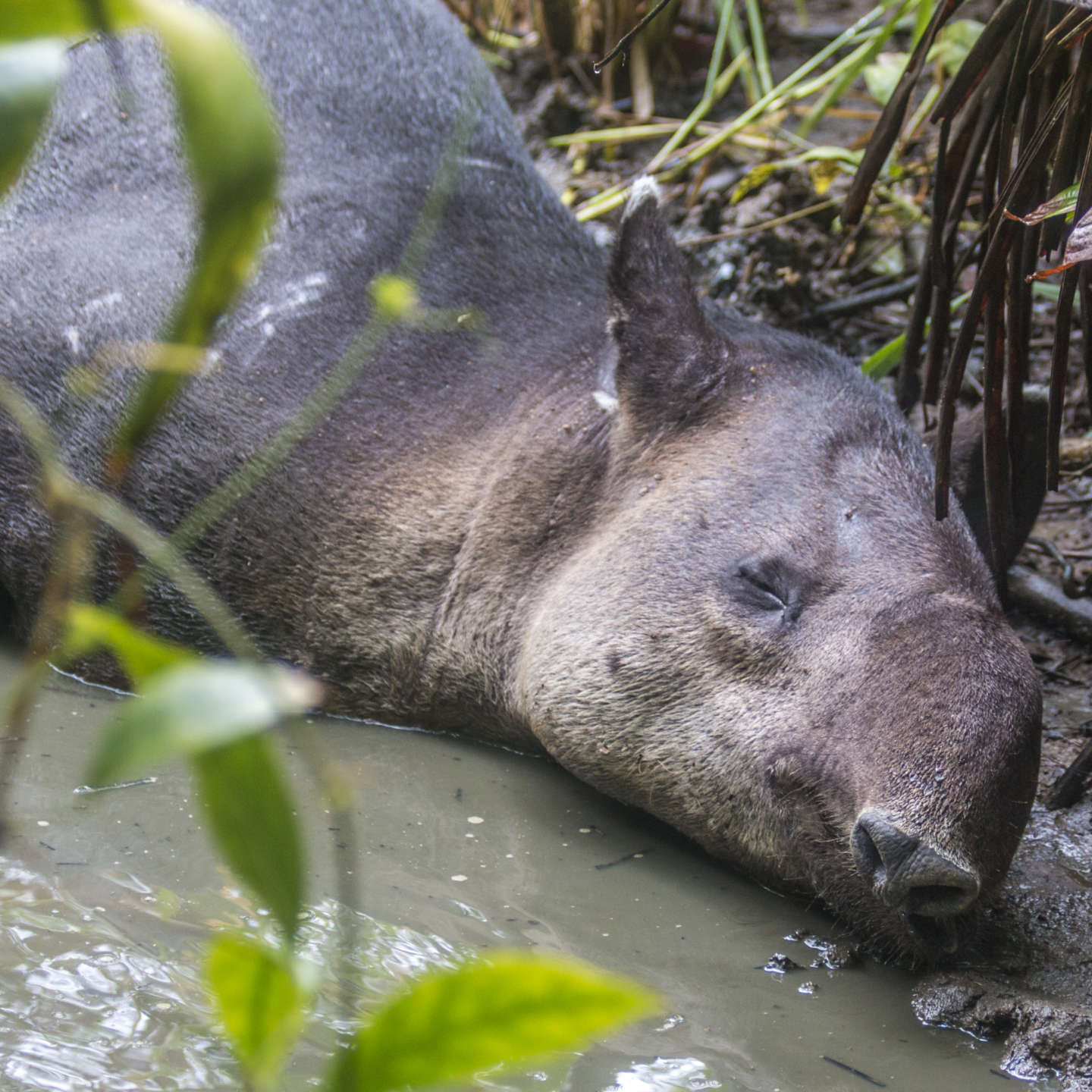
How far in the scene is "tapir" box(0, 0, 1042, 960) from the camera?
6.96 ft

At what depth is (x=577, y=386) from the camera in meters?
2.90

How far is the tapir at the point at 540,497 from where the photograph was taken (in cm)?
212

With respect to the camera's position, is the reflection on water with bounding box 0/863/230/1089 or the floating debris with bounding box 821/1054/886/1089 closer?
the reflection on water with bounding box 0/863/230/1089

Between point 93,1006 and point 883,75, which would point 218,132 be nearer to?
point 93,1006

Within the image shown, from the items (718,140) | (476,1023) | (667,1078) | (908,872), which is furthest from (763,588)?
(718,140)

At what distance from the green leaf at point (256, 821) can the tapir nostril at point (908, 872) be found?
170cm

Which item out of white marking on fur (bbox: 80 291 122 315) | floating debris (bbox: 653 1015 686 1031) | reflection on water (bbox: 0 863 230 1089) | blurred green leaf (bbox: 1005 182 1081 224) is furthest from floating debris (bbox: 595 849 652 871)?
white marking on fur (bbox: 80 291 122 315)

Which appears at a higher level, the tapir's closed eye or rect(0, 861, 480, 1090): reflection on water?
the tapir's closed eye

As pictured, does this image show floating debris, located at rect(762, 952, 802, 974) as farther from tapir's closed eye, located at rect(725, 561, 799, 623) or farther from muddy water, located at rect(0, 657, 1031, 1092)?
tapir's closed eye, located at rect(725, 561, 799, 623)

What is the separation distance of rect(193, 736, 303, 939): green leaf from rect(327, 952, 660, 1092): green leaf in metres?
0.05

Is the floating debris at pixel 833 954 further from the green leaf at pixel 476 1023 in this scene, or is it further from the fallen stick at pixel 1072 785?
the green leaf at pixel 476 1023

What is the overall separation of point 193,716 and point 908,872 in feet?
5.79

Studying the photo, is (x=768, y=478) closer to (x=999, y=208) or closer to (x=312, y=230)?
(x=999, y=208)

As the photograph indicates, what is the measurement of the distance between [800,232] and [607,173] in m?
1.13
